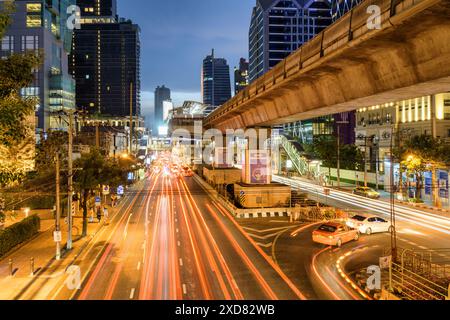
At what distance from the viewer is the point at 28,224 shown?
26750 millimetres

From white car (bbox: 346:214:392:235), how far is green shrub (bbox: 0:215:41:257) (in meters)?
22.4

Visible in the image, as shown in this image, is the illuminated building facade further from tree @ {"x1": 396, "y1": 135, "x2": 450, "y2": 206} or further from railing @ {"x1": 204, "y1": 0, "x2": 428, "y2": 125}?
railing @ {"x1": 204, "y1": 0, "x2": 428, "y2": 125}

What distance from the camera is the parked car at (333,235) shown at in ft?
79.0

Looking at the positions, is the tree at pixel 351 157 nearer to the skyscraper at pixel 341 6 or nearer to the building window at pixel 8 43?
the skyscraper at pixel 341 6

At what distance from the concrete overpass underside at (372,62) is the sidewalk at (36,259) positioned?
52.9 feet

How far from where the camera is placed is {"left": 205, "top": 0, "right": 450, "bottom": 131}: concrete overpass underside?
1246 cm

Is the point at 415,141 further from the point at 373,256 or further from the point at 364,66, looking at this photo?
the point at 364,66

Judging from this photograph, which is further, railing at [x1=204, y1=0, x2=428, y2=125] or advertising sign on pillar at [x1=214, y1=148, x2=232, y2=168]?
advertising sign on pillar at [x1=214, y1=148, x2=232, y2=168]

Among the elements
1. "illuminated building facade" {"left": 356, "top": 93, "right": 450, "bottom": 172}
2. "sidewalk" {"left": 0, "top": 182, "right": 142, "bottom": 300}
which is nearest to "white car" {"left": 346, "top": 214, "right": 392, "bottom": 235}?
"sidewalk" {"left": 0, "top": 182, "right": 142, "bottom": 300}

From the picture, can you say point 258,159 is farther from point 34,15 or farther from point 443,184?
point 34,15

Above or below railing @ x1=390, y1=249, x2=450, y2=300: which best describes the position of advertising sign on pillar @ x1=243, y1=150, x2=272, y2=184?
above

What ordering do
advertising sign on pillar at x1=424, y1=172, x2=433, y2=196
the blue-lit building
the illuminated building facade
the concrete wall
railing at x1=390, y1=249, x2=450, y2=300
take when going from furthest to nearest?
the blue-lit building
the illuminated building facade
advertising sign on pillar at x1=424, y1=172, x2=433, y2=196
the concrete wall
railing at x1=390, y1=249, x2=450, y2=300

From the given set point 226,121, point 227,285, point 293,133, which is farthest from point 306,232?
point 293,133

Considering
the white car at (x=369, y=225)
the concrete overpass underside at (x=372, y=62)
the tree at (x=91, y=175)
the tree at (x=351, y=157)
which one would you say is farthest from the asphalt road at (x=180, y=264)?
the tree at (x=351, y=157)
